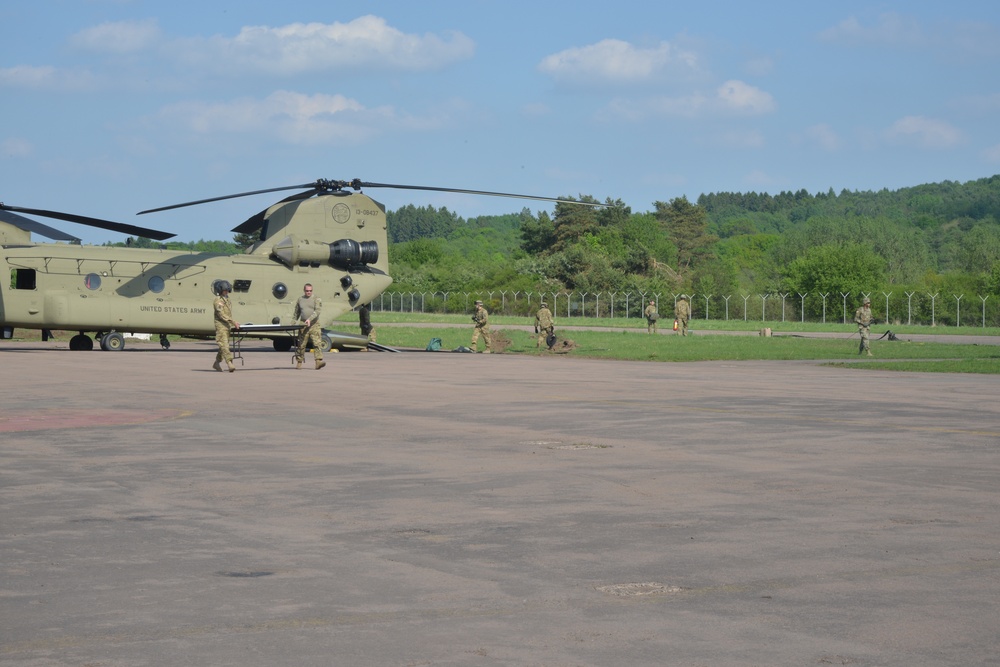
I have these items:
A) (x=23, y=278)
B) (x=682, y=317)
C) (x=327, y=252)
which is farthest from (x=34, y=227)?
(x=682, y=317)

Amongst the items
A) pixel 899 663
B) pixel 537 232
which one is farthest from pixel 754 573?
pixel 537 232

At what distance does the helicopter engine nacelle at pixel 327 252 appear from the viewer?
35250mm

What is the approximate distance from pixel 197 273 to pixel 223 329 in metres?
9.69

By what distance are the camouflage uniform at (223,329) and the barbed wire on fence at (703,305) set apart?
41970 mm

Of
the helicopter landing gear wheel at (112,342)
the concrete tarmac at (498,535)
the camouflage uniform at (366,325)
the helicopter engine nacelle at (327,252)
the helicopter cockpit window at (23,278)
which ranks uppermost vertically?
the helicopter engine nacelle at (327,252)

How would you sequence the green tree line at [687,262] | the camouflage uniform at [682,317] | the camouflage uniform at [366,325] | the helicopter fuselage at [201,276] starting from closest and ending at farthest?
the helicopter fuselage at [201,276]
the camouflage uniform at [366,325]
the camouflage uniform at [682,317]
the green tree line at [687,262]

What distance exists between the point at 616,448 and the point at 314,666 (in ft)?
25.5

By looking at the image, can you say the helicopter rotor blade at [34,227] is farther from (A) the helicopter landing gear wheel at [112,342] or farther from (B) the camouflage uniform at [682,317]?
(B) the camouflage uniform at [682,317]

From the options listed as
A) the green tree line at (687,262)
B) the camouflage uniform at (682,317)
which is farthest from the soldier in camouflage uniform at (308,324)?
the green tree line at (687,262)

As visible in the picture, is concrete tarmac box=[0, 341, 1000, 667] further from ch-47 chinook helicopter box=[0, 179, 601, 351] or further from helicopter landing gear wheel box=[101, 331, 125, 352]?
helicopter landing gear wheel box=[101, 331, 125, 352]

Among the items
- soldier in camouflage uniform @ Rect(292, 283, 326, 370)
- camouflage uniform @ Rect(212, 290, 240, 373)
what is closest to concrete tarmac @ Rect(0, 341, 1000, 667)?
camouflage uniform @ Rect(212, 290, 240, 373)

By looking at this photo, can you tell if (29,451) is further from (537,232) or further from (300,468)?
(537,232)

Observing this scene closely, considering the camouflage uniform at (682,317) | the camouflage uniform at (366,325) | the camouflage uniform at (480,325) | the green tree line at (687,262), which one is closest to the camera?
the camouflage uniform at (366,325)

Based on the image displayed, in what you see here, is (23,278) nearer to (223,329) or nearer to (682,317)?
(223,329)
